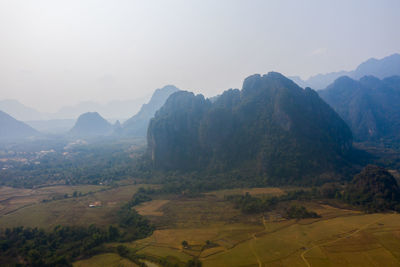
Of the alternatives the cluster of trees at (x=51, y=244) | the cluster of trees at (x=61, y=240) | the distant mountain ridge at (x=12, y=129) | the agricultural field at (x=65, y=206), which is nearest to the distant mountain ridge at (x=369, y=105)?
the agricultural field at (x=65, y=206)

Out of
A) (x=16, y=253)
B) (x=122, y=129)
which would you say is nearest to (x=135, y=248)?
(x=16, y=253)

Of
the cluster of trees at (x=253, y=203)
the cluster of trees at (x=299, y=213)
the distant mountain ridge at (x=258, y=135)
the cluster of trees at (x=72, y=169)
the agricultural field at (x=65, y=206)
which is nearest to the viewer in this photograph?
the cluster of trees at (x=299, y=213)

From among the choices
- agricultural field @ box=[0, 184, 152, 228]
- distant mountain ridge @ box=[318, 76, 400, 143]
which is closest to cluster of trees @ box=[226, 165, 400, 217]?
agricultural field @ box=[0, 184, 152, 228]

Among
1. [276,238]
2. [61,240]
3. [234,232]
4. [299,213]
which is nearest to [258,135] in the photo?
[299,213]

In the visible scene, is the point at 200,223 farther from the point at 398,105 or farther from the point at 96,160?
the point at 398,105

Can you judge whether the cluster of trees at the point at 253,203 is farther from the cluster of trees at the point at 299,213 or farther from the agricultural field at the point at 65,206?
the agricultural field at the point at 65,206

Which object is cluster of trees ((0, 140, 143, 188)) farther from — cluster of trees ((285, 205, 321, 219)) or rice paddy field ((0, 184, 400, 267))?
cluster of trees ((285, 205, 321, 219))
